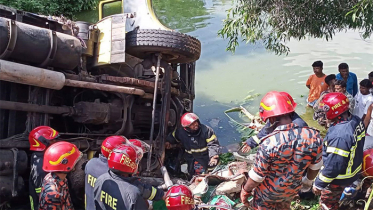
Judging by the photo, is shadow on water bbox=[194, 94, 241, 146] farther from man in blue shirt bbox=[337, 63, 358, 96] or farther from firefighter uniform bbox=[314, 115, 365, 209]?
firefighter uniform bbox=[314, 115, 365, 209]

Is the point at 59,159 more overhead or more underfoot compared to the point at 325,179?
more overhead

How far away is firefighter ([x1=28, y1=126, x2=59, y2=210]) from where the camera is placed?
346 centimetres

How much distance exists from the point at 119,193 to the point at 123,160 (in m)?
0.25

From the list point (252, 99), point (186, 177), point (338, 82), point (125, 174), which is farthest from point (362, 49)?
point (125, 174)

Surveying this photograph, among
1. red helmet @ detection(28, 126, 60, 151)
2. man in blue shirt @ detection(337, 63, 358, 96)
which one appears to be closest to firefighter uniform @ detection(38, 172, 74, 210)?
red helmet @ detection(28, 126, 60, 151)

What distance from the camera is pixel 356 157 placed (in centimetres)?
352

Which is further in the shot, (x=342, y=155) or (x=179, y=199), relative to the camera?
(x=342, y=155)

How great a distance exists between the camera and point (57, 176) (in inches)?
128

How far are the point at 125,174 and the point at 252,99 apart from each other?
7.54 metres

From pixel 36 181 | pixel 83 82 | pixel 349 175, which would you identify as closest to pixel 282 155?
pixel 349 175

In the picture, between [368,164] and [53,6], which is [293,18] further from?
[53,6]

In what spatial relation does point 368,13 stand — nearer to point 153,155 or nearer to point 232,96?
point 153,155

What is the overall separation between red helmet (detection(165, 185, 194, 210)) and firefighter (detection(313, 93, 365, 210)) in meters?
1.35

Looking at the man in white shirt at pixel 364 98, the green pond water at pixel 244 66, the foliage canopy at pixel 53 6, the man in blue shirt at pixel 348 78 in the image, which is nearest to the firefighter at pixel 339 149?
the man in white shirt at pixel 364 98
